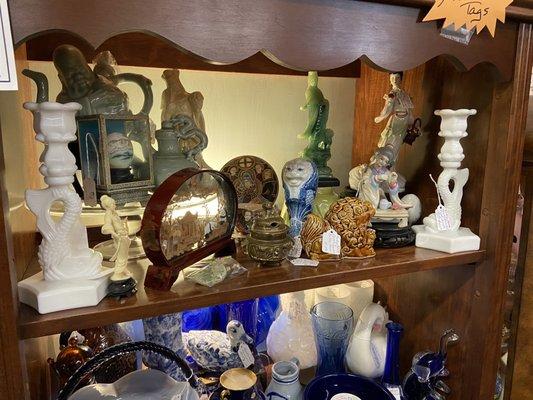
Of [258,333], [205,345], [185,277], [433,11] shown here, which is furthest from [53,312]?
[433,11]

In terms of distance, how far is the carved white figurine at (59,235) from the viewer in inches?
24.5

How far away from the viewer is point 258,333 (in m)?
1.12

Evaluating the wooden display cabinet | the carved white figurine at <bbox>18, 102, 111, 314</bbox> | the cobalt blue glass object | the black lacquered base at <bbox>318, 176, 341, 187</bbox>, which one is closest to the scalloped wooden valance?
the wooden display cabinet

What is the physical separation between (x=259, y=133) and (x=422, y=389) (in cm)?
76

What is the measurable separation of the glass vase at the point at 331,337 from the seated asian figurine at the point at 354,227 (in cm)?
23

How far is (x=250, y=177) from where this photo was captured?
1023 mm

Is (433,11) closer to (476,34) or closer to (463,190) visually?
(476,34)

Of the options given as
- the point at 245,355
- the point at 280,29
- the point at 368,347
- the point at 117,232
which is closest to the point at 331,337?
the point at 368,347

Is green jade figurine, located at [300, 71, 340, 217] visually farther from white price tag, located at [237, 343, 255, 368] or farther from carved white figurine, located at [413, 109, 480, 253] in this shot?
white price tag, located at [237, 343, 255, 368]

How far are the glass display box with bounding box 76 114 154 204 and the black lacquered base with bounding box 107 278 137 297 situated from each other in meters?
0.17

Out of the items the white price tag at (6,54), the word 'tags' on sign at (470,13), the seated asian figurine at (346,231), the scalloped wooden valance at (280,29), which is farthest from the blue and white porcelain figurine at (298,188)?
the white price tag at (6,54)

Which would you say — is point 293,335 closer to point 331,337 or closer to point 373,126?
point 331,337

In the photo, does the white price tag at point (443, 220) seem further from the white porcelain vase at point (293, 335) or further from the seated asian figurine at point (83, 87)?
the seated asian figurine at point (83, 87)

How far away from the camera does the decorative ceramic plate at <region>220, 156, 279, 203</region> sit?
1.01 m
